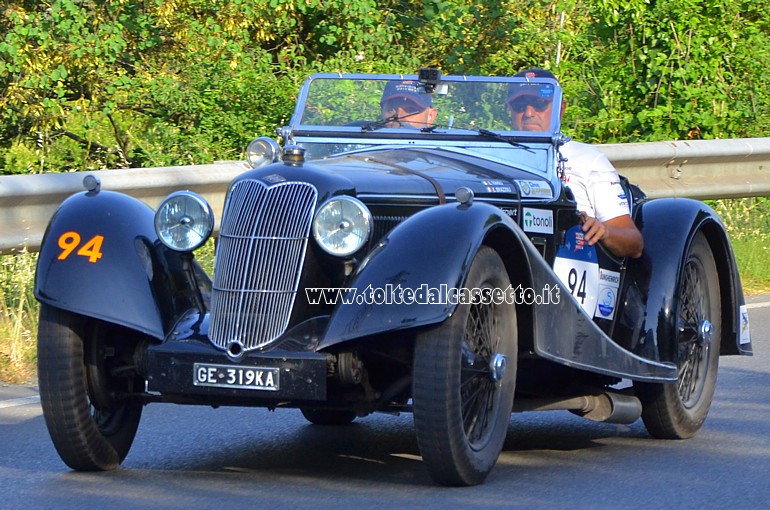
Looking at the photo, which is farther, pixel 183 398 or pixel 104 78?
pixel 104 78

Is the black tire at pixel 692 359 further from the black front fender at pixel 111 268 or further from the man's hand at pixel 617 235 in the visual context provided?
the black front fender at pixel 111 268

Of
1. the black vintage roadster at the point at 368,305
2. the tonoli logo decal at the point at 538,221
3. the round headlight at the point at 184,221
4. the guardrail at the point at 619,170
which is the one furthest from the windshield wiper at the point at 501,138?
the guardrail at the point at 619,170

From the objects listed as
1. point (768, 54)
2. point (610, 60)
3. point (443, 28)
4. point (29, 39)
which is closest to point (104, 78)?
point (29, 39)

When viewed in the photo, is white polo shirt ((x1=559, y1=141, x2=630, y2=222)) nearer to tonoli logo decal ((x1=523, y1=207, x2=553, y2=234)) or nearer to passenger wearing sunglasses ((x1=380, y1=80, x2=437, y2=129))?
tonoli logo decal ((x1=523, y1=207, x2=553, y2=234))

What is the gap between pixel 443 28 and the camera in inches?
510

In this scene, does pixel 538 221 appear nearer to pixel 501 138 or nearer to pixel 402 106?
pixel 501 138

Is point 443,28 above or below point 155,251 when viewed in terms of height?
above

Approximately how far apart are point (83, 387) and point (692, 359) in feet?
9.12

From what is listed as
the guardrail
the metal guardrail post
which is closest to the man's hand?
the guardrail

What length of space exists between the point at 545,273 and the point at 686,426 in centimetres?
133

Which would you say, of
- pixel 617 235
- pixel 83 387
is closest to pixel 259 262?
pixel 83 387

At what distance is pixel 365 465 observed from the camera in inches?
196

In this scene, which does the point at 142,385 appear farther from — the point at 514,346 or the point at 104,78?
the point at 104,78

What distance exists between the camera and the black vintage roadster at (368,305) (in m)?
4.30
